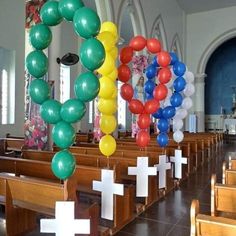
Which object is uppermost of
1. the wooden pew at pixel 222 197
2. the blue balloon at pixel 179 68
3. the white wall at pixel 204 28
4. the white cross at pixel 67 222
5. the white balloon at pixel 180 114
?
the white wall at pixel 204 28

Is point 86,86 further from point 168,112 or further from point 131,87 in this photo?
point 168,112

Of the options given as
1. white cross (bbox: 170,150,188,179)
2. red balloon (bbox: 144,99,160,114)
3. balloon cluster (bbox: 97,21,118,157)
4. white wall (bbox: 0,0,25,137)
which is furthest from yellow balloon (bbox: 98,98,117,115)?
white wall (bbox: 0,0,25,137)

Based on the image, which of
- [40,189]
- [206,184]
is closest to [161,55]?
[206,184]

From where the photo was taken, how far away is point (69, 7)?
238 cm

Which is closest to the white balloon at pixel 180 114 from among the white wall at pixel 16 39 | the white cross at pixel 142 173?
the white cross at pixel 142 173

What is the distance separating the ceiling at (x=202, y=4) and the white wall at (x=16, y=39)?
856cm

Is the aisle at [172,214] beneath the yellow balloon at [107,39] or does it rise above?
beneath

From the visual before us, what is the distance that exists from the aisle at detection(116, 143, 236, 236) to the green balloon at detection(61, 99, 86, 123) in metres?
1.41

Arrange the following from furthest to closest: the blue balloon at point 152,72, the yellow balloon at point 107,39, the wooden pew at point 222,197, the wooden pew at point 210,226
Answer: the blue balloon at point 152,72 < the yellow balloon at point 107,39 < the wooden pew at point 222,197 < the wooden pew at point 210,226

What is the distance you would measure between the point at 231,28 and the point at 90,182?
45.3 ft

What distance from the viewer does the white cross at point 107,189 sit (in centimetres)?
308

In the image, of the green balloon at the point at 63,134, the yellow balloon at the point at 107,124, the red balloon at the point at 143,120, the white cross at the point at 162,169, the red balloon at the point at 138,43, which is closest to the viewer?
the green balloon at the point at 63,134

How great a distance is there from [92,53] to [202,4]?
13.8 m

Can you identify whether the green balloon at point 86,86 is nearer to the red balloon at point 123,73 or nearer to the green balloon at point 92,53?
the green balloon at point 92,53
